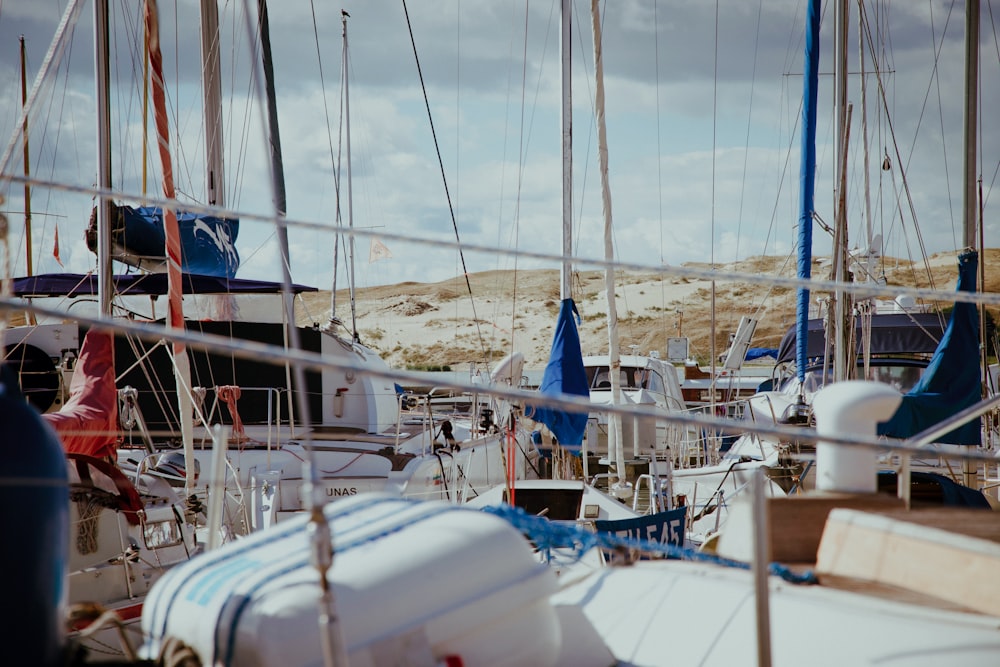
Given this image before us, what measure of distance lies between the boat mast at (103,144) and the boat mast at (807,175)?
6137mm

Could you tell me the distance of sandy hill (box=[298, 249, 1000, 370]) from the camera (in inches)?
1885

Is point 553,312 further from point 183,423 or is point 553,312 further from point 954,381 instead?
point 183,423

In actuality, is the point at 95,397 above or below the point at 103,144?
below

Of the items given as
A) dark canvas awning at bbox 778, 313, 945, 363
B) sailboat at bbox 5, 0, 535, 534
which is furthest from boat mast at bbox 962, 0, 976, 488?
sailboat at bbox 5, 0, 535, 534

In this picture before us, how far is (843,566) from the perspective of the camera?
265cm

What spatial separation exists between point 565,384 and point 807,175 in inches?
165

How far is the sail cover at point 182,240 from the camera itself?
7340 millimetres

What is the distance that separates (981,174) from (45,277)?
37.5ft

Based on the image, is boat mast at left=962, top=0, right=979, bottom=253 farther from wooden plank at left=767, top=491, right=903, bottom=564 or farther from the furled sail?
the furled sail

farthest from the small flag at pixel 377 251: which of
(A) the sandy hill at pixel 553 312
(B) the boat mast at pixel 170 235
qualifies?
(A) the sandy hill at pixel 553 312

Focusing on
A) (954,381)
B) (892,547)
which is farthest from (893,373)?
(892,547)

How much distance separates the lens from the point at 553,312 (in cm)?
5450

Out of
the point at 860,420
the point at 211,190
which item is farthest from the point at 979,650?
the point at 211,190

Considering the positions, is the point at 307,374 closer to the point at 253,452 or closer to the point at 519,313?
the point at 253,452
